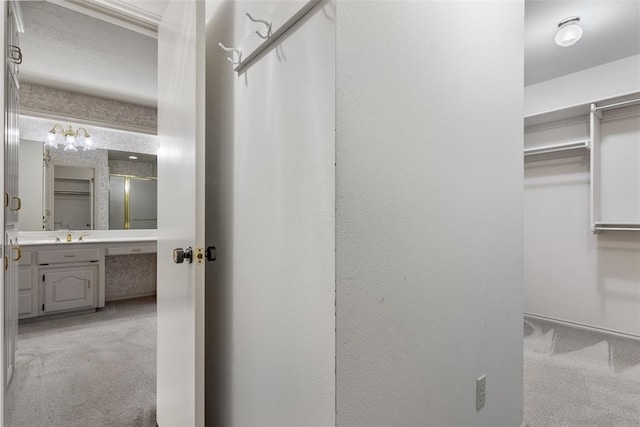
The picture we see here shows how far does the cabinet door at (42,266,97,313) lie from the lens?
140 inches

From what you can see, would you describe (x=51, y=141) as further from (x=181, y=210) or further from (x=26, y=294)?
(x=181, y=210)

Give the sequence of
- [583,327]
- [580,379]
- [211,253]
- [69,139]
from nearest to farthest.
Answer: [211,253] → [580,379] → [583,327] → [69,139]

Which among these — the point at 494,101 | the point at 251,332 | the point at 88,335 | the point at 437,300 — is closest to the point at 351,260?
the point at 437,300

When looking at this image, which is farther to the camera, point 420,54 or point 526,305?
point 526,305

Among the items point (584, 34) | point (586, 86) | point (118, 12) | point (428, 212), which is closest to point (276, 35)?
point (428, 212)

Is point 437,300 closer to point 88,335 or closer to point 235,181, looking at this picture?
point 235,181

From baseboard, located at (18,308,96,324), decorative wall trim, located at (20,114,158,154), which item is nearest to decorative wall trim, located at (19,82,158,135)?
decorative wall trim, located at (20,114,158,154)

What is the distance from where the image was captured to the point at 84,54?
3.17 m

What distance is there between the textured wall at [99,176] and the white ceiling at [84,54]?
77 cm

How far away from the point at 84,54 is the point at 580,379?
488 cm

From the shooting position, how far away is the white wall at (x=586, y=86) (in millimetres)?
3051

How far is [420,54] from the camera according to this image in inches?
42.5

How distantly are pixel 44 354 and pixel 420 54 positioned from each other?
3.43 m

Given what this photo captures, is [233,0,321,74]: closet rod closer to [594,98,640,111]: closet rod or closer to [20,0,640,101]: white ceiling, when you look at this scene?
[20,0,640,101]: white ceiling
